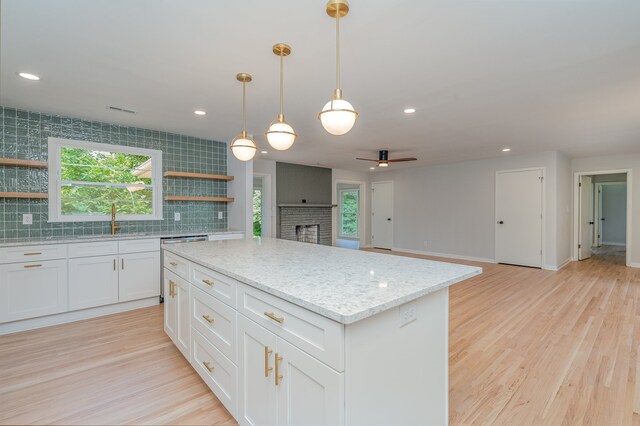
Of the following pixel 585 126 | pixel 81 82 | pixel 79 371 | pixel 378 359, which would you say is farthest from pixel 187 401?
pixel 585 126

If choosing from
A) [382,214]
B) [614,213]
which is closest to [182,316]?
[382,214]

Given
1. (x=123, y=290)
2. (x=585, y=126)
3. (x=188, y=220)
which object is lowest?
(x=123, y=290)

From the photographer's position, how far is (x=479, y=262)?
669 centimetres

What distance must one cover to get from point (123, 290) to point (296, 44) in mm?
3309

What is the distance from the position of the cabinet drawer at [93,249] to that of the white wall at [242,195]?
164cm

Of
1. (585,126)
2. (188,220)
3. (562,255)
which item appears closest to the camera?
(585,126)

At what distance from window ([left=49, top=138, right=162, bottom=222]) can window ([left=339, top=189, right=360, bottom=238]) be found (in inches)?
282

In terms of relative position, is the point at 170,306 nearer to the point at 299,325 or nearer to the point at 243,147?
the point at 243,147

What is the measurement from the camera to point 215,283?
1838mm

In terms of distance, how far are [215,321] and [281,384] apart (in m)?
0.72

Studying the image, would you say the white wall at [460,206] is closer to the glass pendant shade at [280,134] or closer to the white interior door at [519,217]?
the white interior door at [519,217]

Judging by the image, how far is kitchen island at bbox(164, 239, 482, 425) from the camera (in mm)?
1100

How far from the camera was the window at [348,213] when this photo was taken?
1074 centimetres

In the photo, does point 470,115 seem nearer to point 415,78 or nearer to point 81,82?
point 415,78
